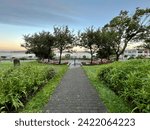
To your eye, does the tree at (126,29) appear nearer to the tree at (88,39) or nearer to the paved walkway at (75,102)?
the tree at (88,39)

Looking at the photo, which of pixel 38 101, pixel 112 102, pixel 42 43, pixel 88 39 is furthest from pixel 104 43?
pixel 38 101

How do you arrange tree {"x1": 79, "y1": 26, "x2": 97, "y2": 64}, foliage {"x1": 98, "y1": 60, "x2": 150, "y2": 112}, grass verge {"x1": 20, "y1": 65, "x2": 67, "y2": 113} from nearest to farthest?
1. foliage {"x1": 98, "y1": 60, "x2": 150, "y2": 112}
2. grass verge {"x1": 20, "y1": 65, "x2": 67, "y2": 113}
3. tree {"x1": 79, "y1": 26, "x2": 97, "y2": 64}

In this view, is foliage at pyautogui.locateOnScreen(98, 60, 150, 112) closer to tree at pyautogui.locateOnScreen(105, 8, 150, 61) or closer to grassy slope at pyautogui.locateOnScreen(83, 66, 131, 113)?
grassy slope at pyautogui.locateOnScreen(83, 66, 131, 113)

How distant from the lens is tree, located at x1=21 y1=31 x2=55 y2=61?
1900 cm

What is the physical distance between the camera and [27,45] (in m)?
18.5

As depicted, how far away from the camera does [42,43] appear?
1947cm

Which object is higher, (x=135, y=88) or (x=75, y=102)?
(x=135, y=88)

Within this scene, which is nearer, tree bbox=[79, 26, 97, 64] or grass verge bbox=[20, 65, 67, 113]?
grass verge bbox=[20, 65, 67, 113]

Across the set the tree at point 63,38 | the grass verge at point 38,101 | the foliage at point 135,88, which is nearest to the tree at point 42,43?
the tree at point 63,38

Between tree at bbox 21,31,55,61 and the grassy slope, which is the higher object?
tree at bbox 21,31,55,61

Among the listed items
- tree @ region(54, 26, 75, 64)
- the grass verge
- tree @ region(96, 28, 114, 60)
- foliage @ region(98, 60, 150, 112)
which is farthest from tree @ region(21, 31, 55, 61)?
foliage @ region(98, 60, 150, 112)

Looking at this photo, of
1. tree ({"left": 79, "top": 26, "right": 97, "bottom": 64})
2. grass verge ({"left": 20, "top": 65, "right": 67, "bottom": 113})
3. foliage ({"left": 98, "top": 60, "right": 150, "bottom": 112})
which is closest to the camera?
foliage ({"left": 98, "top": 60, "right": 150, "bottom": 112})

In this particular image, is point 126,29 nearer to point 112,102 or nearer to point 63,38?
point 63,38

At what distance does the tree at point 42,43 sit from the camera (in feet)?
62.3
